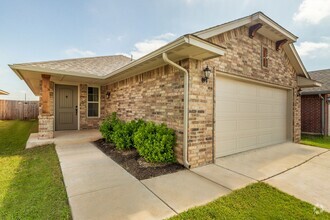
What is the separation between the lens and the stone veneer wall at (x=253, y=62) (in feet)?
16.3

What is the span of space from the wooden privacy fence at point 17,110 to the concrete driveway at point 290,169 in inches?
Answer: 803

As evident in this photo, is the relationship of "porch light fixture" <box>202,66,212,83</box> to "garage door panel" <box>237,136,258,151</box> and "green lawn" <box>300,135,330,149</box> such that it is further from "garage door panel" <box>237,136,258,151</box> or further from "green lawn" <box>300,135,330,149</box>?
"green lawn" <box>300,135,330,149</box>

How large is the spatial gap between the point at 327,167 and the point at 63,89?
1081cm

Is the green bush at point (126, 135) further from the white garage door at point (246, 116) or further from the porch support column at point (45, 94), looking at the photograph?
the porch support column at point (45, 94)

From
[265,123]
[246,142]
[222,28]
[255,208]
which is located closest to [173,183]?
[255,208]

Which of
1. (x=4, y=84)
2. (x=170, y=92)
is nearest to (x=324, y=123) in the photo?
(x=170, y=92)

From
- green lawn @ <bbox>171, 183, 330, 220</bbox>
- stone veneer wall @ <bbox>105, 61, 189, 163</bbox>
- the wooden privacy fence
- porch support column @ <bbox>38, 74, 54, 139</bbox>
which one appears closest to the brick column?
stone veneer wall @ <bbox>105, 61, 189, 163</bbox>

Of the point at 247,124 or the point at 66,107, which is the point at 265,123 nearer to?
the point at 247,124

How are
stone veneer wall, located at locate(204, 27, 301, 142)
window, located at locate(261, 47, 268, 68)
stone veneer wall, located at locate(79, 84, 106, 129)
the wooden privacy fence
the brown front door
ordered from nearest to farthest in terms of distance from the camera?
stone veneer wall, located at locate(204, 27, 301, 142)
window, located at locate(261, 47, 268, 68)
the brown front door
stone veneer wall, located at locate(79, 84, 106, 129)
the wooden privacy fence

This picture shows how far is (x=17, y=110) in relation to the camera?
56.2 feet

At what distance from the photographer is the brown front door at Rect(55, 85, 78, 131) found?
28.1 feet

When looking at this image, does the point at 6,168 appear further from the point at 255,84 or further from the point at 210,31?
the point at 255,84

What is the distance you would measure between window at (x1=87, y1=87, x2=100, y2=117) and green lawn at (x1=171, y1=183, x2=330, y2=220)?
8.47 m

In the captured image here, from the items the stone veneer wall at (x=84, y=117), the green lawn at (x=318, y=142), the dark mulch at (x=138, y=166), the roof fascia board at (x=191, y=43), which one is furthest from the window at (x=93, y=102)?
the green lawn at (x=318, y=142)
